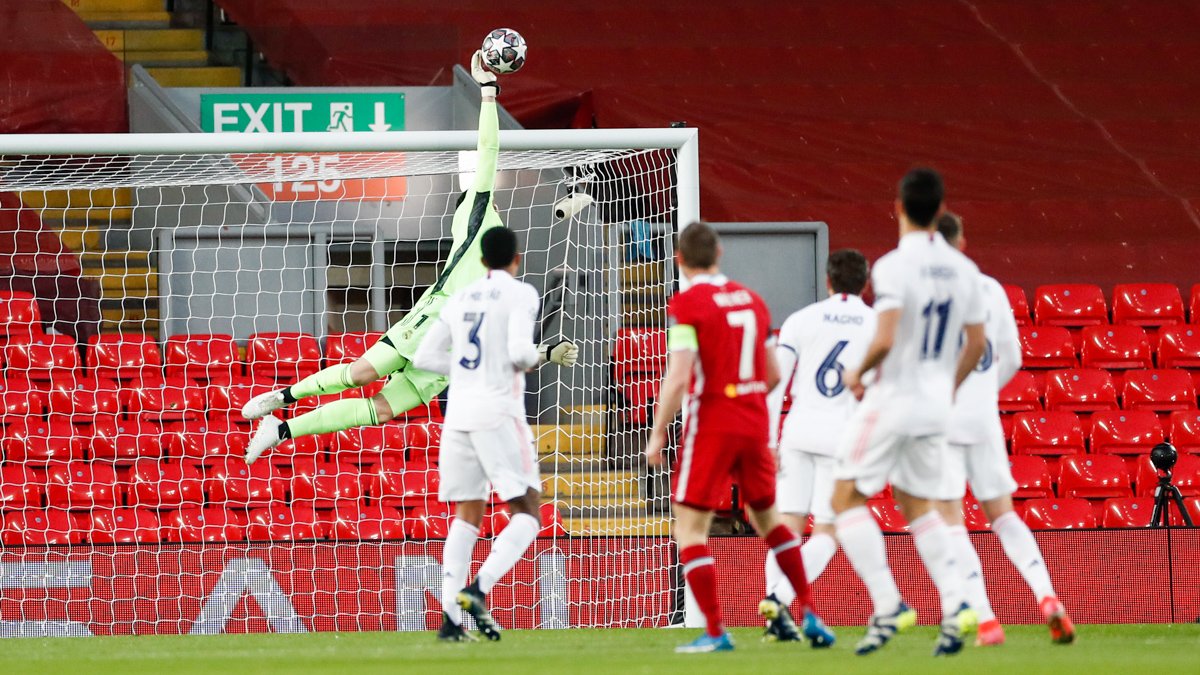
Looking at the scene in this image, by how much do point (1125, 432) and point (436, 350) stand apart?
22.4 ft

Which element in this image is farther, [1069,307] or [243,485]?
[1069,307]

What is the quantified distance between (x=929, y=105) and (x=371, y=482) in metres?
6.53

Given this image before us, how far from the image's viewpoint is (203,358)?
35.7 ft

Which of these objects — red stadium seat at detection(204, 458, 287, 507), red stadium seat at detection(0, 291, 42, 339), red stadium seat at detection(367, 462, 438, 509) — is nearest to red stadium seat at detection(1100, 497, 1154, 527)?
red stadium seat at detection(367, 462, 438, 509)

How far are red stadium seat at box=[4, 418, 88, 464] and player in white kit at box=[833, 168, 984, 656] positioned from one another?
6.72 m

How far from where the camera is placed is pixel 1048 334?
12305mm

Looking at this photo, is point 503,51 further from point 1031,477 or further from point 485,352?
point 1031,477

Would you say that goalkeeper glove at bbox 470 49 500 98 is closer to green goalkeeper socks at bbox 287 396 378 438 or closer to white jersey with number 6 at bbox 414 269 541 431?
white jersey with number 6 at bbox 414 269 541 431

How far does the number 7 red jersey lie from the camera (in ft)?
18.8

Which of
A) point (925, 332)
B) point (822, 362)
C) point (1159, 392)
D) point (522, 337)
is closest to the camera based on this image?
point (925, 332)

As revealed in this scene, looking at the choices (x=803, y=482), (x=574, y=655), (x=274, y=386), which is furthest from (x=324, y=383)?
(x=803, y=482)

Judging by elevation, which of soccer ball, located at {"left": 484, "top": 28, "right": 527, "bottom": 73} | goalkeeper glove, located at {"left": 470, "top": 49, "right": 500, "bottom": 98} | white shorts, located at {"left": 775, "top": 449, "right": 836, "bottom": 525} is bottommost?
white shorts, located at {"left": 775, "top": 449, "right": 836, "bottom": 525}

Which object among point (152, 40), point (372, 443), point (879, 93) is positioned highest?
point (152, 40)

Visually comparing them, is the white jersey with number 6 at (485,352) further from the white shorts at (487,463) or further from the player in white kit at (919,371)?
the player in white kit at (919,371)
